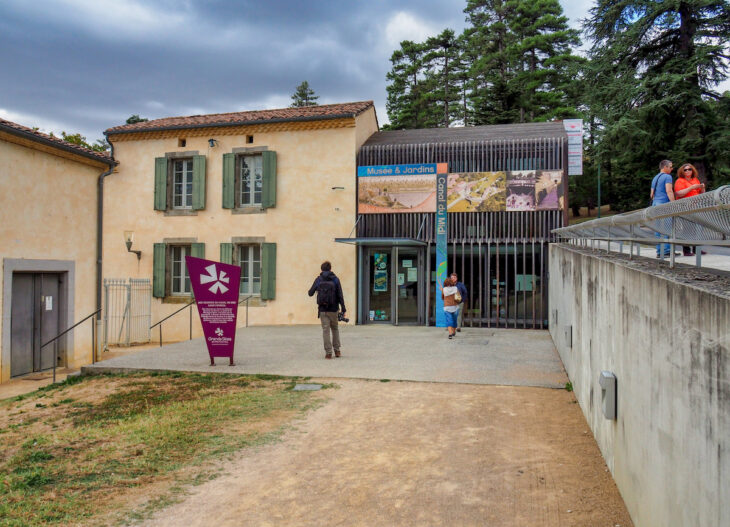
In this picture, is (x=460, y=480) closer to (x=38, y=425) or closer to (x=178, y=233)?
(x=38, y=425)

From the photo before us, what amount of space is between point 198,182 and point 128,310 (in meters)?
4.39

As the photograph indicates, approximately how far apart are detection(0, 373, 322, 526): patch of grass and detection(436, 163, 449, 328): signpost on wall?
7.46m

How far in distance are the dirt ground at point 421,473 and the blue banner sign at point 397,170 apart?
947cm

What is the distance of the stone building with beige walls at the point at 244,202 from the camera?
1563 centimetres

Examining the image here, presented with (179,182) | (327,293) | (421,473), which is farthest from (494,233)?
(421,473)

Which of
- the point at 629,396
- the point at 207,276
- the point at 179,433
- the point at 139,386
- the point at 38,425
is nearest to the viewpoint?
the point at 629,396

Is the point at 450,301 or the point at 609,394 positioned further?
the point at 450,301

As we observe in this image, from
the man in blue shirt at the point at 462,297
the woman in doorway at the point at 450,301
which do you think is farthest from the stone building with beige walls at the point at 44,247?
the man in blue shirt at the point at 462,297

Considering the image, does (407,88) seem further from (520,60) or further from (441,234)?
(441,234)

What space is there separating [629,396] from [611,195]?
33.8 metres

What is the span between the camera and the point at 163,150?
17.0 m

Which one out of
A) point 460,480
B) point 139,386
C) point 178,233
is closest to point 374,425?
point 460,480

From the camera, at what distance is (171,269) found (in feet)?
55.5

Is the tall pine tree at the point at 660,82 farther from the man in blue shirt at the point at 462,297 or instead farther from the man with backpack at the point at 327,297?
the man with backpack at the point at 327,297
